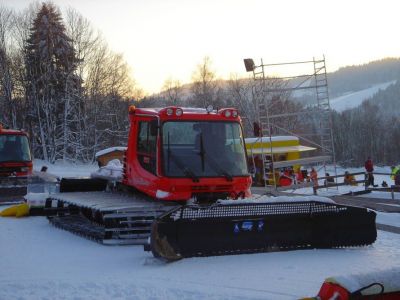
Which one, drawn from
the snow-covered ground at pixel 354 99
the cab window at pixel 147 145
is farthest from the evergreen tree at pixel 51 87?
the snow-covered ground at pixel 354 99

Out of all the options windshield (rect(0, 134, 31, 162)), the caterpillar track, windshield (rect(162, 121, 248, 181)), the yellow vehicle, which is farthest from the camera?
the yellow vehicle

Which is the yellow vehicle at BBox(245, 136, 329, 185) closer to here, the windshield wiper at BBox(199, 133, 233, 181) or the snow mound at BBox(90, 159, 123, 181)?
the snow mound at BBox(90, 159, 123, 181)

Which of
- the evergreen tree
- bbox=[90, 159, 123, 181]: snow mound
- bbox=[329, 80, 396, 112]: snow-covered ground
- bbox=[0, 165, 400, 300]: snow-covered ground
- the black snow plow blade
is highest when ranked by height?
bbox=[329, 80, 396, 112]: snow-covered ground

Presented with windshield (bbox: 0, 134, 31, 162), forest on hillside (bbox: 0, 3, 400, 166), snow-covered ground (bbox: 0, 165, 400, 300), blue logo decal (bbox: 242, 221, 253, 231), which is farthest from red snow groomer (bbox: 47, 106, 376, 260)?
forest on hillside (bbox: 0, 3, 400, 166)

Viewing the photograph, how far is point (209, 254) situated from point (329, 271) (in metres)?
1.66

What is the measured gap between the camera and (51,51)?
1786 inches

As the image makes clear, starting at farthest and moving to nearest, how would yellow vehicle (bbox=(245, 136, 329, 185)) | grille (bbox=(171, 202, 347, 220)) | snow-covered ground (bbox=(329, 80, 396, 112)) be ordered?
1. snow-covered ground (bbox=(329, 80, 396, 112))
2. yellow vehicle (bbox=(245, 136, 329, 185))
3. grille (bbox=(171, 202, 347, 220))

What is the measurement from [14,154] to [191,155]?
10.6 m

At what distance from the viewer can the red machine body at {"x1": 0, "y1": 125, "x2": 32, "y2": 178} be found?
704 inches

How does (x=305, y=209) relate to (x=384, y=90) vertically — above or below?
below

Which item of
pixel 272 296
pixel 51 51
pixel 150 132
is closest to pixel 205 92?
pixel 51 51

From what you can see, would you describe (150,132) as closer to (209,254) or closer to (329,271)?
(209,254)

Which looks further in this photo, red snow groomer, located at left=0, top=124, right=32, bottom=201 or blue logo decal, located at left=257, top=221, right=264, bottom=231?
red snow groomer, located at left=0, top=124, right=32, bottom=201

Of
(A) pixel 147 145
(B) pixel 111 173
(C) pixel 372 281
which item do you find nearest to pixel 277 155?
(B) pixel 111 173
